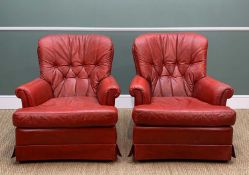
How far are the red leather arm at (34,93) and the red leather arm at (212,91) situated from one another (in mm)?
1296

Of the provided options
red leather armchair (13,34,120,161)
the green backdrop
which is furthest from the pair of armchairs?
the green backdrop

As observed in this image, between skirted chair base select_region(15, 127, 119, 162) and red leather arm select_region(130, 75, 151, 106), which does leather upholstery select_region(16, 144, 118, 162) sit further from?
red leather arm select_region(130, 75, 151, 106)

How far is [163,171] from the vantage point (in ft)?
8.45

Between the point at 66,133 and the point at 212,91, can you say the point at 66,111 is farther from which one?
the point at 212,91

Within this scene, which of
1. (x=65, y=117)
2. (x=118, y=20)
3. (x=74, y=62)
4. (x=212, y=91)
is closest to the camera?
(x=65, y=117)

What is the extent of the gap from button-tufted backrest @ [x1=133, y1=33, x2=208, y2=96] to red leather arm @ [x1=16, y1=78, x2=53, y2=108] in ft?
2.67

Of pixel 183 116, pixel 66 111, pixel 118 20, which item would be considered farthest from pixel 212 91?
pixel 118 20

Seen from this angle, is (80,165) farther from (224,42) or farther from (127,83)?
(224,42)

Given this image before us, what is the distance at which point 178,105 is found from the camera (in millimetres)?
2748

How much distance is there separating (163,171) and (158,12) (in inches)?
72.2

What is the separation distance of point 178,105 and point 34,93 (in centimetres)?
112

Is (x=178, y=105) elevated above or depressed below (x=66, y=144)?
above

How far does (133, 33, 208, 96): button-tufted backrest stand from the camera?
3.21 metres

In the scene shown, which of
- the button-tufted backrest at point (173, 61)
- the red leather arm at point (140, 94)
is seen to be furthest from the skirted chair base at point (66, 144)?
the button-tufted backrest at point (173, 61)
